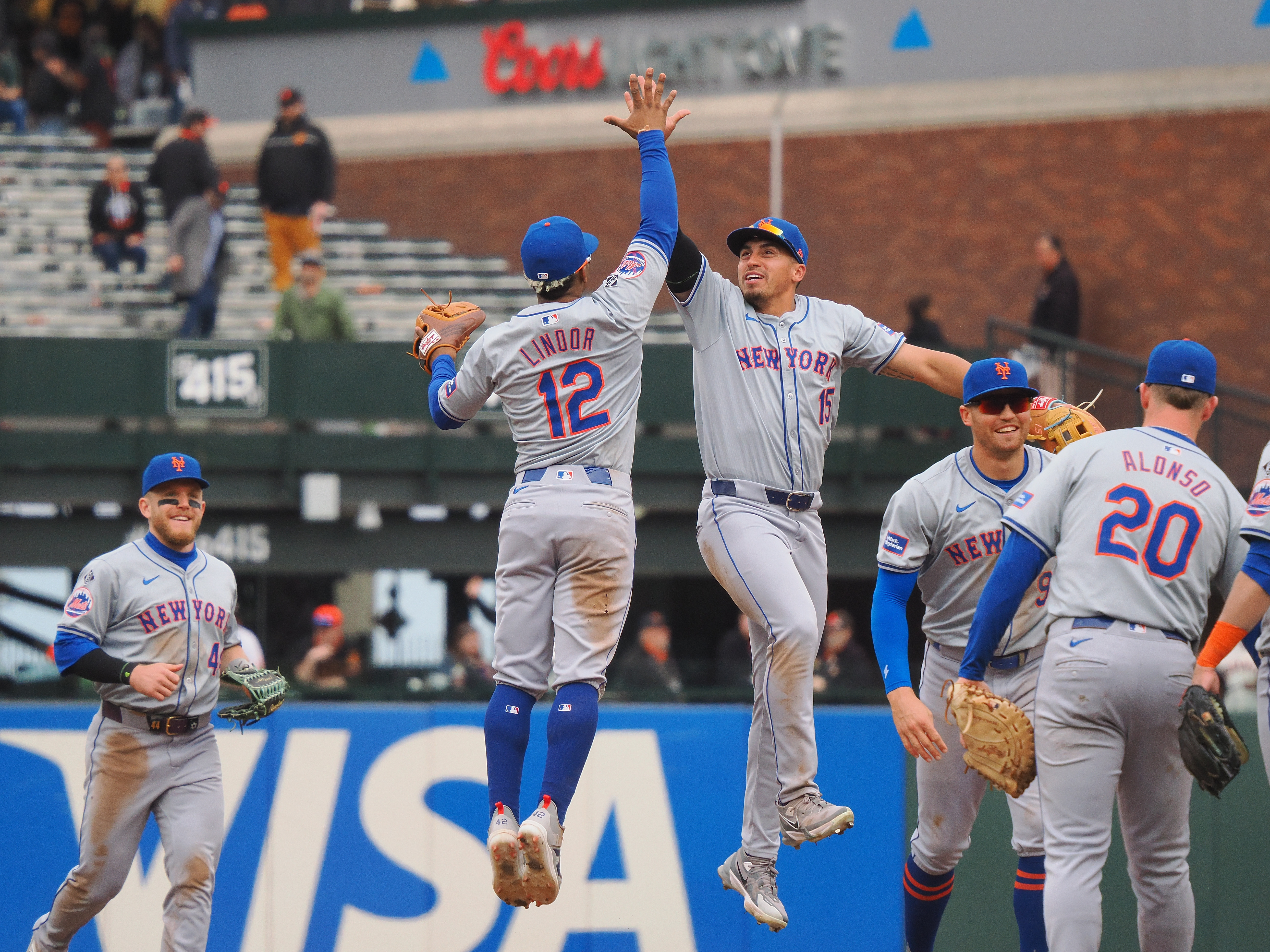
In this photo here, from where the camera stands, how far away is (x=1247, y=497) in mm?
15047

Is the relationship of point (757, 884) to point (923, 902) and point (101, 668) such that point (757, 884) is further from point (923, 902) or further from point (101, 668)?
point (101, 668)

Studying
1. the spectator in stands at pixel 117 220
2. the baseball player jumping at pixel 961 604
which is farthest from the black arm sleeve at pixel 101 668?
the spectator in stands at pixel 117 220

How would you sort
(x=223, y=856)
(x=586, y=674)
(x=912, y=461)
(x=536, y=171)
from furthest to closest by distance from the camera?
1. (x=536, y=171)
2. (x=912, y=461)
3. (x=223, y=856)
4. (x=586, y=674)

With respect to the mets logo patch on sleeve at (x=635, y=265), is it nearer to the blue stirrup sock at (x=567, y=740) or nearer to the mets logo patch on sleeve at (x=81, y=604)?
the blue stirrup sock at (x=567, y=740)

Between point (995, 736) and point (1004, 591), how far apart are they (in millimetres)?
592

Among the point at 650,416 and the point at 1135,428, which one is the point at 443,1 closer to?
the point at 650,416

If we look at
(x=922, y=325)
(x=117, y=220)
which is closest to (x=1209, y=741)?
(x=922, y=325)

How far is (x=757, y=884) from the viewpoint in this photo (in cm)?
642

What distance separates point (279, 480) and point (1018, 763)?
33.5 feet

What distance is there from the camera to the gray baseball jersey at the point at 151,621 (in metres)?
7.21

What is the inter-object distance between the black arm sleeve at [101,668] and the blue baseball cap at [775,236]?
3.41 meters

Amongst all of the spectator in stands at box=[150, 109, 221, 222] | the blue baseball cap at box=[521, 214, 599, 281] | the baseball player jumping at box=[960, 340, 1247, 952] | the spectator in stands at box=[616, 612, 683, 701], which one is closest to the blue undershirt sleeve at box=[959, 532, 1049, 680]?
the baseball player jumping at box=[960, 340, 1247, 952]

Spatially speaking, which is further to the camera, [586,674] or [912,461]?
[912,461]

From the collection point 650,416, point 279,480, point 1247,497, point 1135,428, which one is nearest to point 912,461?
point 650,416
